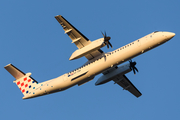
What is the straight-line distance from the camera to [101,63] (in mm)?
33812

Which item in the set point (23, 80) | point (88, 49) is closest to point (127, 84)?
point (88, 49)

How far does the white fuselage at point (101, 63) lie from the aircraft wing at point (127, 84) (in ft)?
20.8

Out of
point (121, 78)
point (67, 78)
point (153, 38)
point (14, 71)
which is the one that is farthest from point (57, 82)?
point (153, 38)

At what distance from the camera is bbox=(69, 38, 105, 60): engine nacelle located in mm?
32594

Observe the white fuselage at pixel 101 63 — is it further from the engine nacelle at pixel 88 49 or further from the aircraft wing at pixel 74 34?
the engine nacelle at pixel 88 49

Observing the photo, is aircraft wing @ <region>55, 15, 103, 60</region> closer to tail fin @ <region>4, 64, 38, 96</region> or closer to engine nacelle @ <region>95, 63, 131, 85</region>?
engine nacelle @ <region>95, 63, 131, 85</region>

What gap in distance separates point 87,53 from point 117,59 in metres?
3.68

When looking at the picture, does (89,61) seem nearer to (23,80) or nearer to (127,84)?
(127,84)

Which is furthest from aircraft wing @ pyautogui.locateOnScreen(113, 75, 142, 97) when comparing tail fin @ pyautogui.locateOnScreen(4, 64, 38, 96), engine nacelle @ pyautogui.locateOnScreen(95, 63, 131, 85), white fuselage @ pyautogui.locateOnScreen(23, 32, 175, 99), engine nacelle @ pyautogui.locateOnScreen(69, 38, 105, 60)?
tail fin @ pyautogui.locateOnScreen(4, 64, 38, 96)

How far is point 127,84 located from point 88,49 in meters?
10.9

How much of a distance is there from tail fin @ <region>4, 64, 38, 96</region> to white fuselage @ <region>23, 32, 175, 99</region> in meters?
1.07

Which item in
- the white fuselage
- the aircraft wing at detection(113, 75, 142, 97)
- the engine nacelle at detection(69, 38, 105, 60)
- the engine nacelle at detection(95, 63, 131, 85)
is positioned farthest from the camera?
the aircraft wing at detection(113, 75, 142, 97)

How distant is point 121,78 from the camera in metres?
39.8

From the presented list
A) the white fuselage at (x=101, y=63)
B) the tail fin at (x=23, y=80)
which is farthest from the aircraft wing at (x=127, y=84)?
the tail fin at (x=23, y=80)
